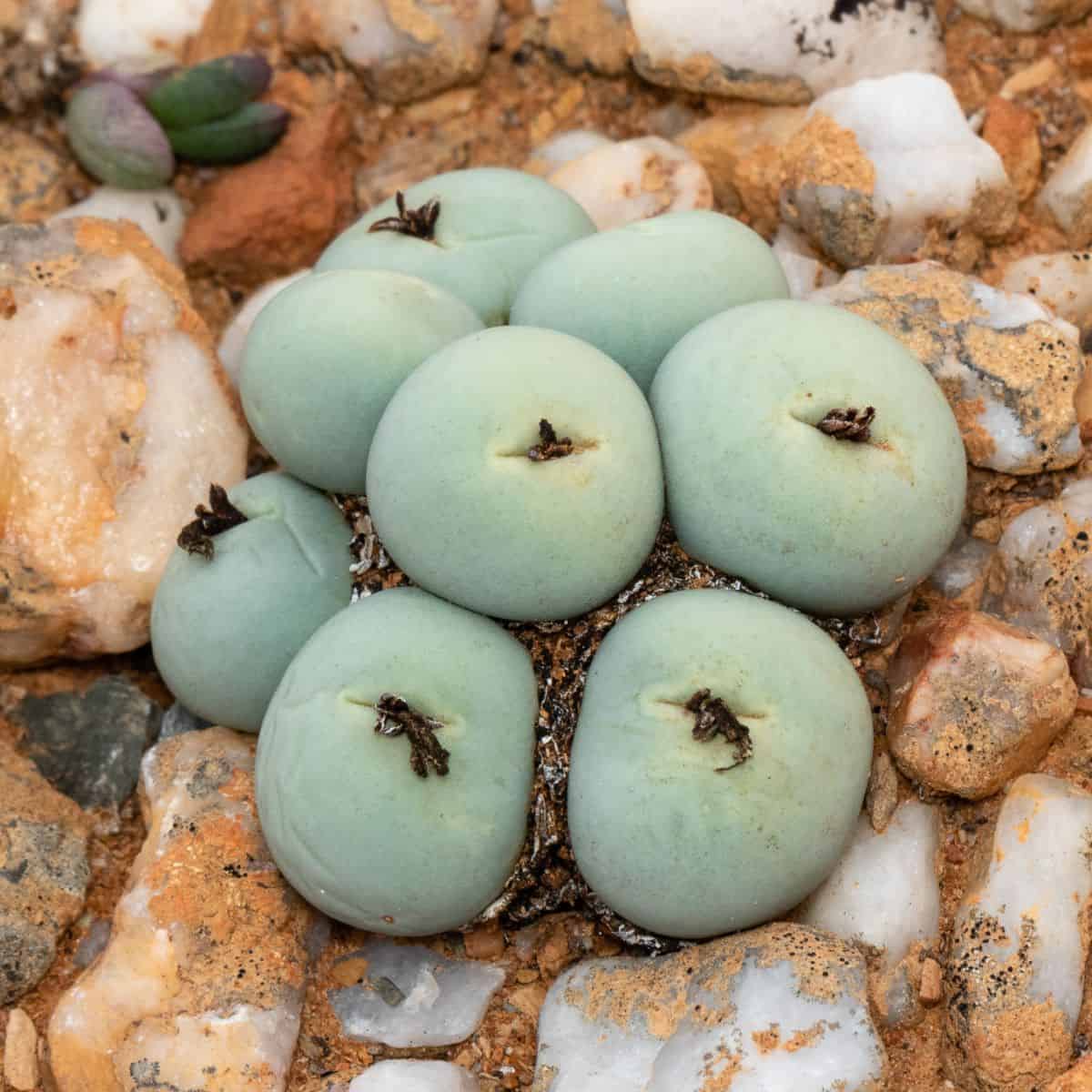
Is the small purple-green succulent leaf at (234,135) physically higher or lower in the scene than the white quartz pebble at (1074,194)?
lower

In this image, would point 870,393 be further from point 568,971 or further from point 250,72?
point 250,72

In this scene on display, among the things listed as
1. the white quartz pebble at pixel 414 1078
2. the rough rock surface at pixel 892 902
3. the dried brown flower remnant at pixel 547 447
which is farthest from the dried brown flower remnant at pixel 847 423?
the white quartz pebble at pixel 414 1078

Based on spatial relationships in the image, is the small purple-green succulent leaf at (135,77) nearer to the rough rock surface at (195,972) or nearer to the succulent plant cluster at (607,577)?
the succulent plant cluster at (607,577)

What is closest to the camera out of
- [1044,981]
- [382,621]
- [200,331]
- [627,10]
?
[1044,981]

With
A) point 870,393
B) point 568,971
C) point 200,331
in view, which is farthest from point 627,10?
point 568,971

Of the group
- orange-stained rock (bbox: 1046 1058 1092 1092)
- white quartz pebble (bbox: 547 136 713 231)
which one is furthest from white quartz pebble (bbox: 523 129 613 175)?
orange-stained rock (bbox: 1046 1058 1092 1092)

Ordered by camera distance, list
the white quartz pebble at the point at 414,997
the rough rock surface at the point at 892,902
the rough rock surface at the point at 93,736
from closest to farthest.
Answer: the rough rock surface at the point at 892,902 → the white quartz pebble at the point at 414,997 → the rough rock surface at the point at 93,736

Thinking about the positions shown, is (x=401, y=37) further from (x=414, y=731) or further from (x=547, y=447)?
(x=414, y=731)
